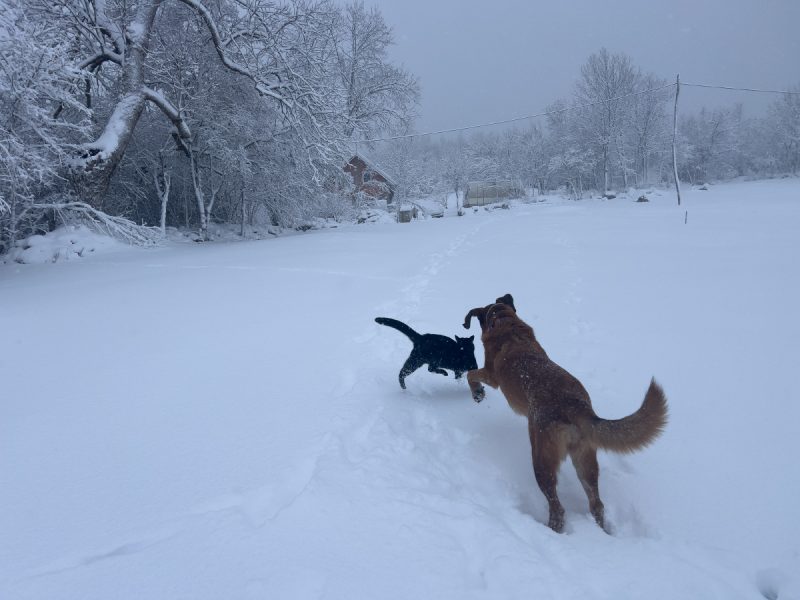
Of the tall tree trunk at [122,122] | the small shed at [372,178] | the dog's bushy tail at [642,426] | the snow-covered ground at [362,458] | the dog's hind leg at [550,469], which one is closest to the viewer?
the snow-covered ground at [362,458]

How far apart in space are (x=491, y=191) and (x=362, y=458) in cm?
6601

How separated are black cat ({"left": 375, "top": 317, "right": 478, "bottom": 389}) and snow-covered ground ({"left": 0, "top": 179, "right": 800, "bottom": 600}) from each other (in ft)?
0.91

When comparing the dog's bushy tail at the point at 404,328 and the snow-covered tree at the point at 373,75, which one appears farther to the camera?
the snow-covered tree at the point at 373,75

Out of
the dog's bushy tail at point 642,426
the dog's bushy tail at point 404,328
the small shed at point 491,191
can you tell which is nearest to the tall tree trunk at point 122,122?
the dog's bushy tail at point 404,328

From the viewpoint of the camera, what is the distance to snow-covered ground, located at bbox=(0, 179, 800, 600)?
5.58 feet

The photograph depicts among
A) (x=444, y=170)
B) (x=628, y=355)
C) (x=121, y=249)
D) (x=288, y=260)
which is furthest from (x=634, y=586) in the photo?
(x=444, y=170)

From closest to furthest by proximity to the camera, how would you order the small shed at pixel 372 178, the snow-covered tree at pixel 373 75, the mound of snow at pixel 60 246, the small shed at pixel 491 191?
the mound of snow at pixel 60 246 → the snow-covered tree at pixel 373 75 → the small shed at pixel 372 178 → the small shed at pixel 491 191

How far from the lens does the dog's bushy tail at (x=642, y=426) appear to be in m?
2.12

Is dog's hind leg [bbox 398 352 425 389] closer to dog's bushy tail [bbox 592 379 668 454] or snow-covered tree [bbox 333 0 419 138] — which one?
dog's bushy tail [bbox 592 379 668 454]

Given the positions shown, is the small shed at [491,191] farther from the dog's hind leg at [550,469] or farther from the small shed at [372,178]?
the dog's hind leg at [550,469]

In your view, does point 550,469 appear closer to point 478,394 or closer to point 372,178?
point 478,394

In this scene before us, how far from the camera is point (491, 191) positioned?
6425 centimetres

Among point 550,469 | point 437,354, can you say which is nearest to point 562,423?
point 550,469

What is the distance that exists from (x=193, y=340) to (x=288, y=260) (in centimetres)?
596
